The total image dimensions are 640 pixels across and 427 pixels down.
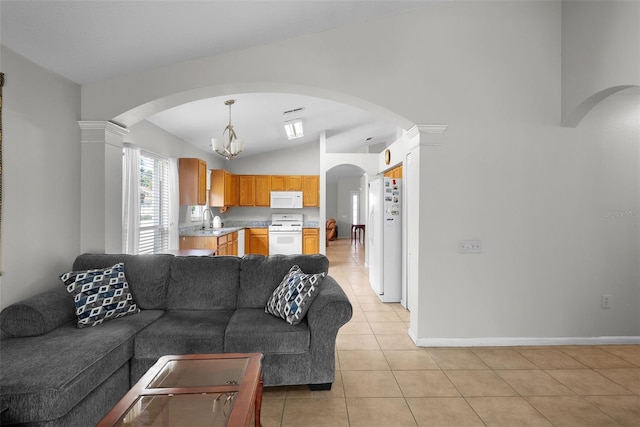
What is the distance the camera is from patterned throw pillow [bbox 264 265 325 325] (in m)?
2.57

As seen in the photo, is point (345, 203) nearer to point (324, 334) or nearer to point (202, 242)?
point (202, 242)

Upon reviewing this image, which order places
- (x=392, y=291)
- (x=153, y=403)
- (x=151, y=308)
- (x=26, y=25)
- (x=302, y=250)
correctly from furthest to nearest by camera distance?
(x=302, y=250)
(x=392, y=291)
(x=151, y=308)
(x=26, y=25)
(x=153, y=403)

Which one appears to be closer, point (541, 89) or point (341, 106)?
point (541, 89)

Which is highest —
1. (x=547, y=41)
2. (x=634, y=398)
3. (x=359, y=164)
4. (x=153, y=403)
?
(x=547, y=41)

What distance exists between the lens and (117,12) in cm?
233

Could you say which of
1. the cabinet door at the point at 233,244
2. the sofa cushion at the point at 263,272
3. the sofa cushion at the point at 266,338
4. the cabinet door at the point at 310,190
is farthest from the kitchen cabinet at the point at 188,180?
the sofa cushion at the point at 266,338

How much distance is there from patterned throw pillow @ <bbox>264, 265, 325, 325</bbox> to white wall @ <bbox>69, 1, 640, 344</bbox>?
1.26 m

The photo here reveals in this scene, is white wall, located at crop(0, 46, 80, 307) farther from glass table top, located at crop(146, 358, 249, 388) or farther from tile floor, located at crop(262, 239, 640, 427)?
tile floor, located at crop(262, 239, 640, 427)

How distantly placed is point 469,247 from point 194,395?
271 cm

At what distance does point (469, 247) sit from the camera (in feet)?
11.2

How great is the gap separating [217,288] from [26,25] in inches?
86.0

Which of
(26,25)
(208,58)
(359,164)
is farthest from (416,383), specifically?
(359,164)

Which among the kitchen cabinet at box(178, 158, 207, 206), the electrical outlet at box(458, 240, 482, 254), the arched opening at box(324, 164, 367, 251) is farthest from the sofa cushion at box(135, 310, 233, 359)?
the arched opening at box(324, 164, 367, 251)

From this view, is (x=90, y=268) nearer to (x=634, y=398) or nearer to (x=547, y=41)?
(x=634, y=398)
